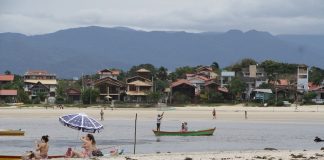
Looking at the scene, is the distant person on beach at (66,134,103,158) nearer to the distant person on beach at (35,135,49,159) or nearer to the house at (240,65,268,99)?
the distant person on beach at (35,135,49,159)

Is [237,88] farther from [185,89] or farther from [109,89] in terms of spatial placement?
[109,89]

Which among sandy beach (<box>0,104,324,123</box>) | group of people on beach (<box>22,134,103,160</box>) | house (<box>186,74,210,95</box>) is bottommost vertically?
group of people on beach (<box>22,134,103,160</box>)

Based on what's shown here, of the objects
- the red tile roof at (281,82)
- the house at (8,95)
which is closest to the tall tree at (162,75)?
the red tile roof at (281,82)

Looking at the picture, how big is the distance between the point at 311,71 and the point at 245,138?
97081mm

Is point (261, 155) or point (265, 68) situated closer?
point (261, 155)

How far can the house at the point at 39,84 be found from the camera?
124 m

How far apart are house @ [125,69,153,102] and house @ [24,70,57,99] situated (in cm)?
1520

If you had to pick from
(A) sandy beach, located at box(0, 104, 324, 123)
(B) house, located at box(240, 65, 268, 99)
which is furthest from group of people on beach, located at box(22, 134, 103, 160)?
(B) house, located at box(240, 65, 268, 99)

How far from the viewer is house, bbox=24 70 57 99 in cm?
12356

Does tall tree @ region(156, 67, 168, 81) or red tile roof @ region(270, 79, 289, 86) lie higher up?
tall tree @ region(156, 67, 168, 81)

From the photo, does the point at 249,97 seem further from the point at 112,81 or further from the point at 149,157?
the point at 149,157

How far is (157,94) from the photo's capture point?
10825cm

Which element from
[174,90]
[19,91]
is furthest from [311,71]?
[19,91]

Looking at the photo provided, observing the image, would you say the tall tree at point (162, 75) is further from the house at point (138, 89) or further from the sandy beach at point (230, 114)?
the sandy beach at point (230, 114)
